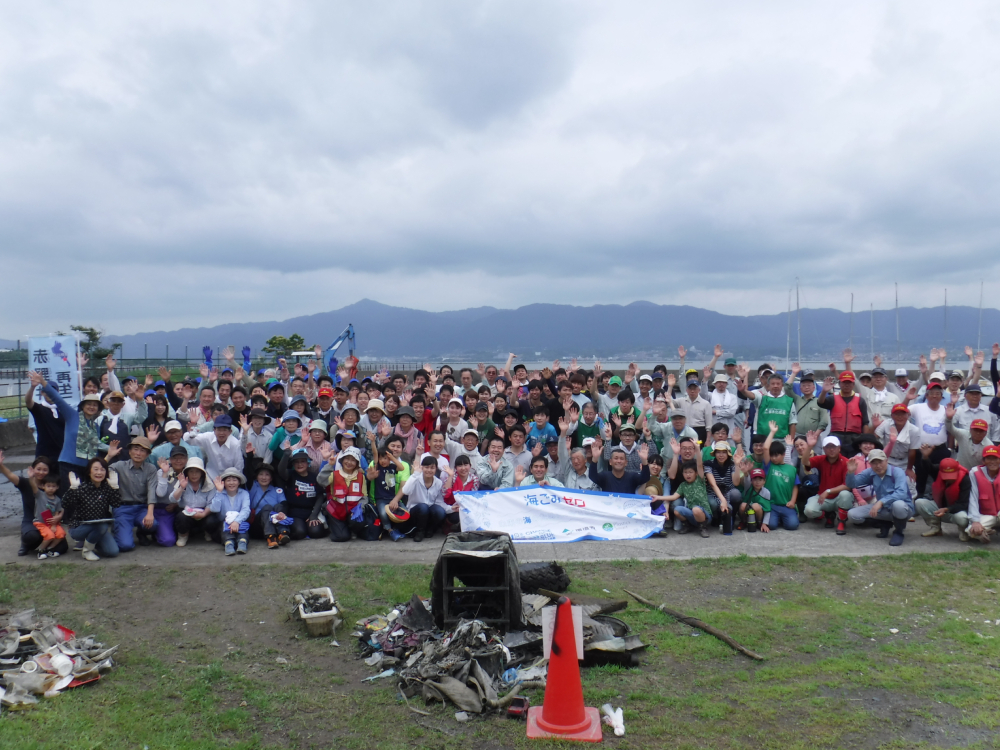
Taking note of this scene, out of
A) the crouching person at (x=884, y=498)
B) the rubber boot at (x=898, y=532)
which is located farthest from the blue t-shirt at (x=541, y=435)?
the rubber boot at (x=898, y=532)

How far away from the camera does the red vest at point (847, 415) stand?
1007 centimetres

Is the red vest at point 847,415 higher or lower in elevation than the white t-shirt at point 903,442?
higher

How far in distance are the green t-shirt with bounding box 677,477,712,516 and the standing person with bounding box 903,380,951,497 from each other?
350 cm

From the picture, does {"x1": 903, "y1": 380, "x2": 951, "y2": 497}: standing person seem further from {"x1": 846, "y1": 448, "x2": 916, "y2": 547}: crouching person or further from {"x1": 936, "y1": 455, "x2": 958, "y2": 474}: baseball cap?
{"x1": 846, "y1": 448, "x2": 916, "y2": 547}: crouching person

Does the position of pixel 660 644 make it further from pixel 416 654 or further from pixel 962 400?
pixel 962 400

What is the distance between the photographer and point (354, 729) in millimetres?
4445

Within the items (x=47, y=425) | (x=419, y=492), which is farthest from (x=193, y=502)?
(x=419, y=492)

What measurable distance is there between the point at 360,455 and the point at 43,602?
3986 mm

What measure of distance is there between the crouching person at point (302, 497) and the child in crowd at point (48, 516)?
265 centimetres

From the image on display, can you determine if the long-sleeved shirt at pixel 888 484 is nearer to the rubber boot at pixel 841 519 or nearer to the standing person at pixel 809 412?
the rubber boot at pixel 841 519

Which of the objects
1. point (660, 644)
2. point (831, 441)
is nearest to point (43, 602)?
point (660, 644)

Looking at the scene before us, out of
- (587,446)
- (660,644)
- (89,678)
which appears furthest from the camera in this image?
(587,446)

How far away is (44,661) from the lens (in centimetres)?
499

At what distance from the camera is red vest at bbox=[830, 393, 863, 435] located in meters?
10.1
